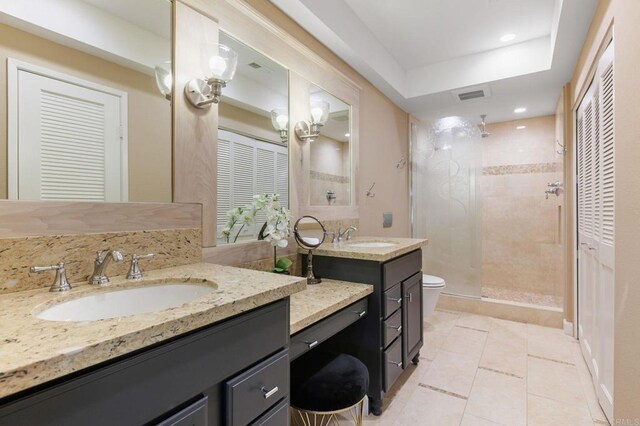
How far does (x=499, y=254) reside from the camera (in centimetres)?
397

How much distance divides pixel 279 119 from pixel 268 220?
2.13 ft

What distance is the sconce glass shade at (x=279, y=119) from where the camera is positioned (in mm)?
1859

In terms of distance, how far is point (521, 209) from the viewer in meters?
3.82

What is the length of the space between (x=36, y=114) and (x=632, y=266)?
2.16 metres

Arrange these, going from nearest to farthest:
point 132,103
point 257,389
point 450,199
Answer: point 257,389
point 132,103
point 450,199

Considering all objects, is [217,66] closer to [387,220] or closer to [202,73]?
[202,73]

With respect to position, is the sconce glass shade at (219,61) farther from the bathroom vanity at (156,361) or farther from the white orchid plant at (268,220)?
the bathroom vanity at (156,361)

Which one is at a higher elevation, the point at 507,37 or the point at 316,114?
the point at 507,37

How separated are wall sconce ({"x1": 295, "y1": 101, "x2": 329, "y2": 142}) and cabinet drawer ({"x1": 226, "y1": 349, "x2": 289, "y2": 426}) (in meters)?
1.40

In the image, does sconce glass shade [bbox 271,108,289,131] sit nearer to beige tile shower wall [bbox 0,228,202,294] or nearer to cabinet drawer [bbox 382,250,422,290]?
beige tile shower wall [bbox 0,228,202,294]

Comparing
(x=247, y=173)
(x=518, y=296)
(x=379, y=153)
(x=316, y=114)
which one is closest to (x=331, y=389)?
(x=247, y=173)

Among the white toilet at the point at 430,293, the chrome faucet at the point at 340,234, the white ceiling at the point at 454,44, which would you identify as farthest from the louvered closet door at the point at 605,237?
the chrome faucet at the point at 340,234

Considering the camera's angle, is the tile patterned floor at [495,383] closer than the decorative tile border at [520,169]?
Yes

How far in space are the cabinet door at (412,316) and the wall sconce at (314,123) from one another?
1.12m
